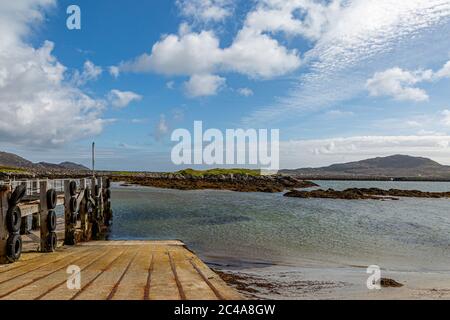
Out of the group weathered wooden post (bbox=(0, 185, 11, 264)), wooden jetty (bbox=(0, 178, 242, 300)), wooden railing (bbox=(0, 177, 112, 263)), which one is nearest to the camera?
wooden jetty (bbox=(0, 178, 242, 300))

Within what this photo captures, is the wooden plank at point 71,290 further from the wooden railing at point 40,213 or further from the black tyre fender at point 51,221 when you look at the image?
the black tyre fender at point 51,221

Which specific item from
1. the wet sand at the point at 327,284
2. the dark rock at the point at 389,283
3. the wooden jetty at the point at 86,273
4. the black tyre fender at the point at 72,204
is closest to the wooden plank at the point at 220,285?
the wooden jetty at the point at 86,273

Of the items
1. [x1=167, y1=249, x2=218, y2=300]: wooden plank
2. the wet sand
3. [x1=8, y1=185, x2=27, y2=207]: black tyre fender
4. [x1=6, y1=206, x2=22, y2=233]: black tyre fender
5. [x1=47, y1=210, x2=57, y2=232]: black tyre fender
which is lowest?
the wet sand

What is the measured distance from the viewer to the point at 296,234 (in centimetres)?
2286

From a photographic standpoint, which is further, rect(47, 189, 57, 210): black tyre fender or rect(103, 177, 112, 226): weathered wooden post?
rect(103, 177, 112, 226): weathered wooden post

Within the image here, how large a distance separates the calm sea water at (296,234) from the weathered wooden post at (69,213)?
18.3 feet

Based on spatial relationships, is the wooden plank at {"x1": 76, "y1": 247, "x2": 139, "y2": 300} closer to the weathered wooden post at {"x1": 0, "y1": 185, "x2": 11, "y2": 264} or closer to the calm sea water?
the weathered wooden post at {"x1": 0, "y1": 185, "x2": 11, "y2": 264}

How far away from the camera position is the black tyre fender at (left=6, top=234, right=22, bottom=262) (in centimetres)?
852

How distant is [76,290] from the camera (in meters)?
5.39

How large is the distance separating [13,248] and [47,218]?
109 inches

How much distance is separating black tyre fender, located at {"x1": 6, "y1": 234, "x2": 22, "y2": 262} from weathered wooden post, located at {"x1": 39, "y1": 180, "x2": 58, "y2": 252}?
198 centimetres

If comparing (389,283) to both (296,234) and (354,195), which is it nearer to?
(296,234)

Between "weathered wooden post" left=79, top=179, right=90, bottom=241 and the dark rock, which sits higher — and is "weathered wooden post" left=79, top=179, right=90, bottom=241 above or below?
above

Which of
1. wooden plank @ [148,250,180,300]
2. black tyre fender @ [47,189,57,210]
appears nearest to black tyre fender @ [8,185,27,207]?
black tyre fender @ [47,189,57,210]
